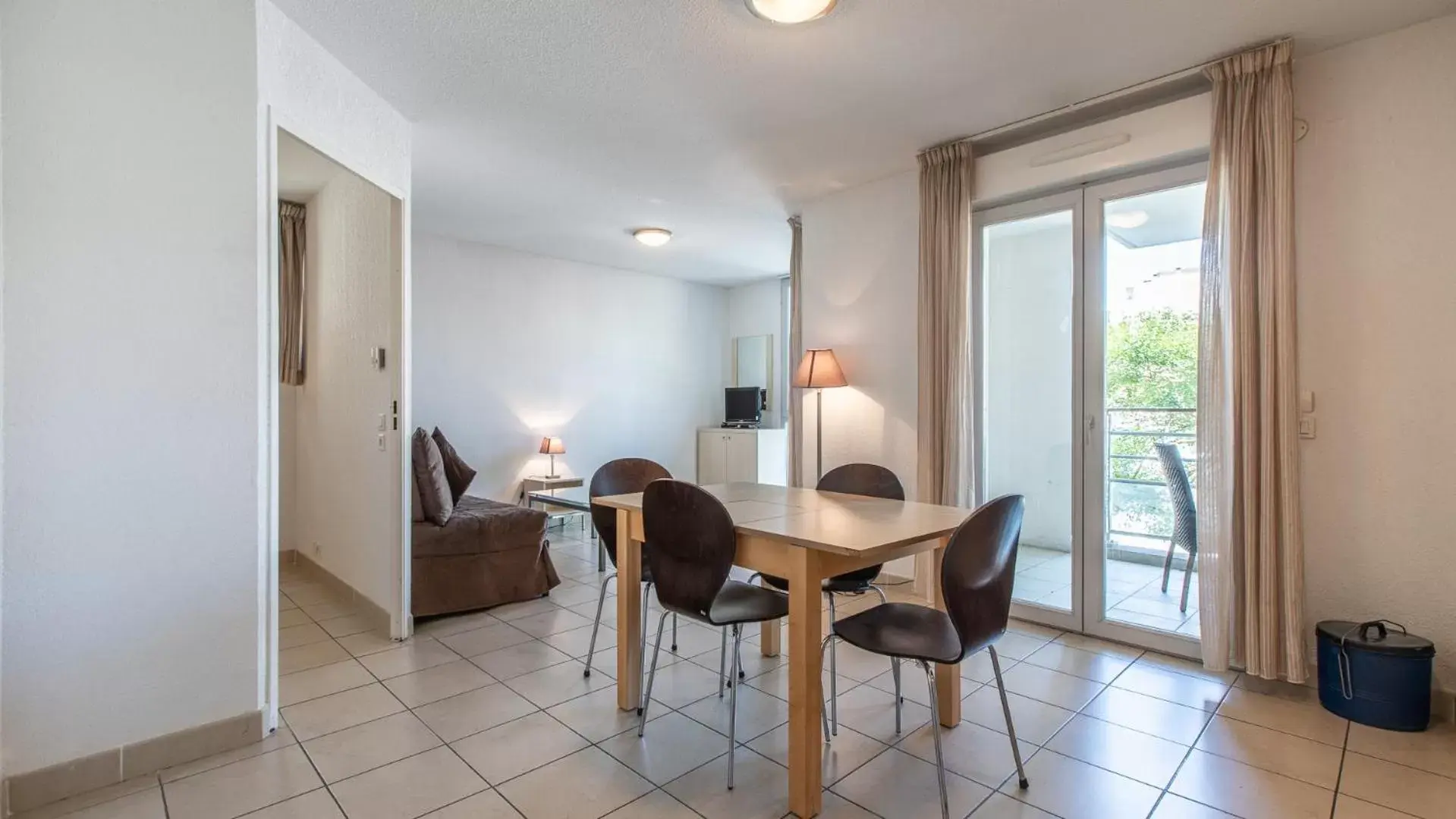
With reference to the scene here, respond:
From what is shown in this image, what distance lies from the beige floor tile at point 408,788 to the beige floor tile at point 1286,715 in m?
2.73

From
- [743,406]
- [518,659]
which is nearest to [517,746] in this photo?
[518,659]

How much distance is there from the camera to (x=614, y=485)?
3.01m

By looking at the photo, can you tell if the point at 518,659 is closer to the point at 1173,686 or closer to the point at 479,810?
the point at 479,810

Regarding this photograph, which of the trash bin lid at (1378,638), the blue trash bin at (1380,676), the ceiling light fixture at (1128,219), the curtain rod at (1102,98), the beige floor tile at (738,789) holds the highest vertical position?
Answer: the curtain rod at (1102,98)

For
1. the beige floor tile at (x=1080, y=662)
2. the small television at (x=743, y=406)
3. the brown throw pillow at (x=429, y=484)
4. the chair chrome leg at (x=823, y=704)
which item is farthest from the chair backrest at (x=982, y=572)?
the small television at (x=743, y=406)

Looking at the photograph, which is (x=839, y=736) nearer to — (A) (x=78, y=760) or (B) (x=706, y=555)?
(B) (x=706, y=555)

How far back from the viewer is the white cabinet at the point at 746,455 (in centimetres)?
683

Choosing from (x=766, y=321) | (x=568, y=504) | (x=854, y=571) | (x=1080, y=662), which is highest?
(x=766, y=321)

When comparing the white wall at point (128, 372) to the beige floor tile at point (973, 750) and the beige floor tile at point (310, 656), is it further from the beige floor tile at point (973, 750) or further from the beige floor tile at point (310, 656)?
the beige floor tile at point (973, 750)

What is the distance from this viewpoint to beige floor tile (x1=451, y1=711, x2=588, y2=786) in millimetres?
2070

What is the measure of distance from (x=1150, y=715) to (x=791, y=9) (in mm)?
2894

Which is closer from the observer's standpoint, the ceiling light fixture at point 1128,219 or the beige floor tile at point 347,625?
the ceiling light fixture at point 1128,219

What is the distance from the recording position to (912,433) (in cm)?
406

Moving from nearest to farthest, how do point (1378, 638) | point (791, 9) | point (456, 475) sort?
point (791, 9) → point (1378, 638) → point (456, 475)
